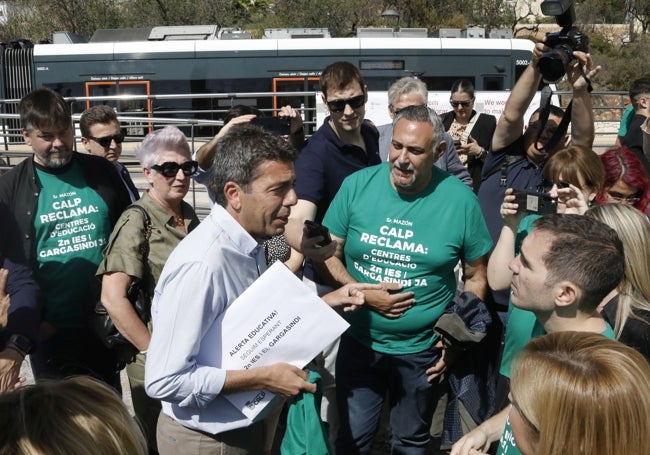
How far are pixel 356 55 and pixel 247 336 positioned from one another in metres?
15.3

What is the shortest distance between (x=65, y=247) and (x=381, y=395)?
1715 millimetres

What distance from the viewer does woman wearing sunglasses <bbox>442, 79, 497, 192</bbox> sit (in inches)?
231

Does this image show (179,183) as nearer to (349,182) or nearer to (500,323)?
(349,182)

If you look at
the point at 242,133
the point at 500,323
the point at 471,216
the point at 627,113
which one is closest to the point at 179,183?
the point at 242,133

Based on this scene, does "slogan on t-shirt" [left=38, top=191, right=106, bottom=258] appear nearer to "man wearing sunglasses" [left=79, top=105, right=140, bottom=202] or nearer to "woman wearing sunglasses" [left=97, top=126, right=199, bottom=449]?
"woman wearing sunglasses" [left=97, top=126, right=199, bottom=449]

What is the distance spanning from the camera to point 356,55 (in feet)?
55.7

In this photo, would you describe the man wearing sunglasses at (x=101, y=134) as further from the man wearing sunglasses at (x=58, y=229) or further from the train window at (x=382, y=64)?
the train window at (x=382, y=64)

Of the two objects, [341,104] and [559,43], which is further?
[341,104]

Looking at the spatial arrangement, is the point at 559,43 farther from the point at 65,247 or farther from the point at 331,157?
the point at 65,247

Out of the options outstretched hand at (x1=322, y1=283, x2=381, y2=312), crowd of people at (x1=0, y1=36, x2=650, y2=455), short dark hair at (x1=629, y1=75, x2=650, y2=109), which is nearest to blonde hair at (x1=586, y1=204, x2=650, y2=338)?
crowd of people at (x1=0, y1=36, x2=650, y2=455)

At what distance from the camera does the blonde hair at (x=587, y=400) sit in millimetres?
1554

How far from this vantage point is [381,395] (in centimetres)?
355

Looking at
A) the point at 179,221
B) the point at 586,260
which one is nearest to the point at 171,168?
the point at 179,221

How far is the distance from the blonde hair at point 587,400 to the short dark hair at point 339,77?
8.74 feet
